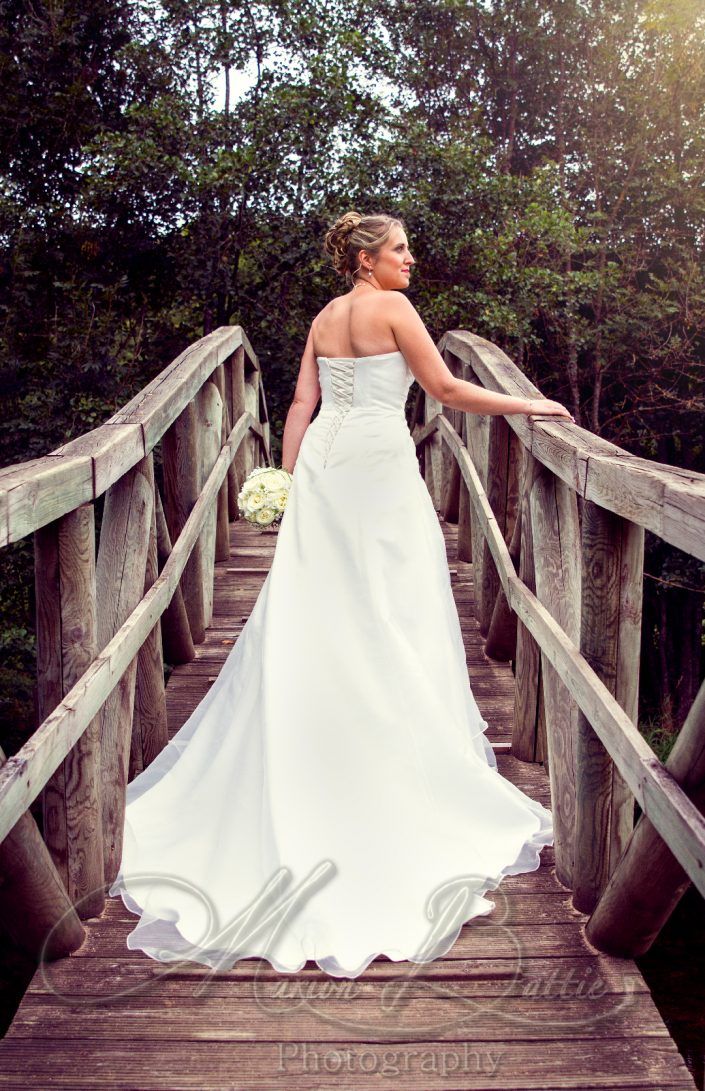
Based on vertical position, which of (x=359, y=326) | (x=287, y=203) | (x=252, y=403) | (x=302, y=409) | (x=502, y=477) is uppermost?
(x=287, y=203)

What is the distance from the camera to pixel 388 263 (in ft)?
11.1

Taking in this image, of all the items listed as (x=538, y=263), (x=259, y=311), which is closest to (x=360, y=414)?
(x=259, y=311)

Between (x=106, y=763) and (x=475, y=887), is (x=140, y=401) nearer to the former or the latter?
(x=106, y=763)

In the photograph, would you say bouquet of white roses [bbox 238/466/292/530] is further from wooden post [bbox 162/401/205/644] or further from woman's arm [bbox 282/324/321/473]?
wooden post [bbox 162/401/205/644]

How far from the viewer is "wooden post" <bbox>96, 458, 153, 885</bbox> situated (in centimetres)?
268

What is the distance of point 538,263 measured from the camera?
1175 centimetres

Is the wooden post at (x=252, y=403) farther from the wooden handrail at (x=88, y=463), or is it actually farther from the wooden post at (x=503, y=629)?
the wooden post at (x=503, y=629)

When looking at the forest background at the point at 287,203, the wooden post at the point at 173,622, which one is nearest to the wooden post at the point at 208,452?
the wooden post at the point at 173,622

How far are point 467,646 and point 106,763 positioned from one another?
2.17 metres

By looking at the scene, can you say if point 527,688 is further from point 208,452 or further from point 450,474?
point 450,474

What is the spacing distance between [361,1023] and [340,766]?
77 centimetres

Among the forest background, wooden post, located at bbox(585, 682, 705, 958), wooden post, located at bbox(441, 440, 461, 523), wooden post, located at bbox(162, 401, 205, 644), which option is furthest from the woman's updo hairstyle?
the forest background

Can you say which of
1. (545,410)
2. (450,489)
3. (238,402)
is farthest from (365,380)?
(238,402)

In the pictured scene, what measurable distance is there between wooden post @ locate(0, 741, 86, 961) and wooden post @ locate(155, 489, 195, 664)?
1.80 metres
